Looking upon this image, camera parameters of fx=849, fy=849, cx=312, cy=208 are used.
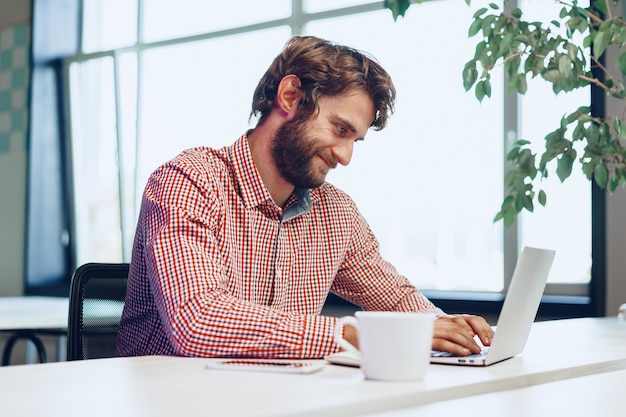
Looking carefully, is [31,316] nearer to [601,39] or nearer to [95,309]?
[95,309]

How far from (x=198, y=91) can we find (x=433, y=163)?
1.54 meters

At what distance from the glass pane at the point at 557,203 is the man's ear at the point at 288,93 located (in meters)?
1.65

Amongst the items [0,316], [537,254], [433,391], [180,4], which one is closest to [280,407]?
[433,391]

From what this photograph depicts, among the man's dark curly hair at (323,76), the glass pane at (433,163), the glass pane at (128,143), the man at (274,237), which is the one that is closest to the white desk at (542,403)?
the man at (274,237)

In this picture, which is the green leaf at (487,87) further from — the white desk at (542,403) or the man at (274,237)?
the white desk at (542,403)

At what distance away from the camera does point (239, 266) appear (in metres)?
1.80

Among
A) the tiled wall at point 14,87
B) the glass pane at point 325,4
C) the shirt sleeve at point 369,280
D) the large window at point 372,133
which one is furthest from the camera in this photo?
the tiled wall at point 14,87

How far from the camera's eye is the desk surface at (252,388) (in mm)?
915

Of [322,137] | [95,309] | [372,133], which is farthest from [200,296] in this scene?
[372,133]

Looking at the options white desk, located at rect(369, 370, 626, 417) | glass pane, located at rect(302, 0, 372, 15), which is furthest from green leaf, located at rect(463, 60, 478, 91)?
glass pane, located at rect(302, 0, 372, 15)

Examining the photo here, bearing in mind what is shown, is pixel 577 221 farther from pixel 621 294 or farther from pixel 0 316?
pixel 0 316

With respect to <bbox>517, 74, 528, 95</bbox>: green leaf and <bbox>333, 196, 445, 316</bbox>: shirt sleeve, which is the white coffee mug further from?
<bbox>517, 74, 528, 95</bbox>: green leaf

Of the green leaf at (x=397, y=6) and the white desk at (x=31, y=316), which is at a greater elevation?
the green leaf at (x=397, y=6)

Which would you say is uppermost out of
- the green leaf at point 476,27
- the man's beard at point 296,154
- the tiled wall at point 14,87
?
the tiled wall at point 14,87
